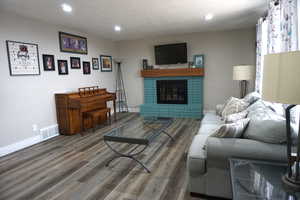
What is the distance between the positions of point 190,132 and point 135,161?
1.72 metres

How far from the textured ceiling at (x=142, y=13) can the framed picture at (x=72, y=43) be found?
26cm

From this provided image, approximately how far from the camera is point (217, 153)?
70.1 inches

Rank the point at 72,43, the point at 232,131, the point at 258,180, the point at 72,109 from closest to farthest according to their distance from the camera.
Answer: the point at 258,180 → the point at 232,131 → the point at 72,109 → the point at 72,43

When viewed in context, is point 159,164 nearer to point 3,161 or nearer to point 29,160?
point 29,160

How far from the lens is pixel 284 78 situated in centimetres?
104

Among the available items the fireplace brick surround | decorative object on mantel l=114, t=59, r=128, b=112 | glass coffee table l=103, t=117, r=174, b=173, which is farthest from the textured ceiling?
glass coffee table l=103, t=117, r=174, b=173

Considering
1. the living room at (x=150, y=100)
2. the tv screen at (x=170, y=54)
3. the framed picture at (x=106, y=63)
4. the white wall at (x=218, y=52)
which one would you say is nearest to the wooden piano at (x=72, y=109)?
the living room at (x=150, y=100)

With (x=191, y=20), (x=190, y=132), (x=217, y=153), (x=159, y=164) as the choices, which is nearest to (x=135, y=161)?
(x=159, y=164)

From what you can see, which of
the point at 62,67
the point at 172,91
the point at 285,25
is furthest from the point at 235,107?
the point at 62,67

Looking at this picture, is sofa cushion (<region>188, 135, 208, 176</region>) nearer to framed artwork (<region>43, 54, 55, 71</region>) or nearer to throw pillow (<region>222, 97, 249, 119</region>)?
throw pillow (<region>222, 97, 249, 119</region>)

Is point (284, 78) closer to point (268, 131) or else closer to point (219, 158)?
point (268, 131)

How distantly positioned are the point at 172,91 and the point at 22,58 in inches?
158

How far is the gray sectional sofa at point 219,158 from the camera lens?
1646mm

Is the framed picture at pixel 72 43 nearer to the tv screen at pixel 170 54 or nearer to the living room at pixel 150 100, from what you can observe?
the living room at pixel 150 100
